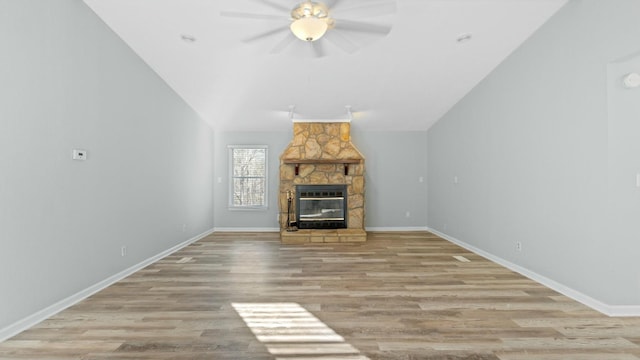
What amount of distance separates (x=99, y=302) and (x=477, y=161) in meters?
5.08

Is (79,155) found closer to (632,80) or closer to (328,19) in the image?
(328,19)

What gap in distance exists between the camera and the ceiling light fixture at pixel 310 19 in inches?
99.3

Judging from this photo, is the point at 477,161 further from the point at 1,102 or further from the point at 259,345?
the point at 1,102

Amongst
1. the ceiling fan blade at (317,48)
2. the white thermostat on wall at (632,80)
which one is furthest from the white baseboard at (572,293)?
the ceiling fan blade at (317,48)

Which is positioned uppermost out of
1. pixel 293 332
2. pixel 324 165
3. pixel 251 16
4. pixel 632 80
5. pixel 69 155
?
pixel 251 16

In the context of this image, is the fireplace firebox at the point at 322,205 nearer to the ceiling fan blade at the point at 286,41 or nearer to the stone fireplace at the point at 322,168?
the stone fireplace at the point at 322,168

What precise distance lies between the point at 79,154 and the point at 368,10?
9.60 ft

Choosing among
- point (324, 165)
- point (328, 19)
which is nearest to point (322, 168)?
point (324, 165)

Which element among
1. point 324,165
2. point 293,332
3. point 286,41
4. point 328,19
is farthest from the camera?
point 324,165

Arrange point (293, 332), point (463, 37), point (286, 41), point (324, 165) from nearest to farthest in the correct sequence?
1. point (293, 332)
2. point (286, 41)
3. point (463, 37)
4. point (324, 165)

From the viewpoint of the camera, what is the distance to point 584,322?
2.43 metres

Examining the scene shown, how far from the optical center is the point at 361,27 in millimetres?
2949

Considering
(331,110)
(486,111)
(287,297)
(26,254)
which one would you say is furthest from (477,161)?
(26,254)

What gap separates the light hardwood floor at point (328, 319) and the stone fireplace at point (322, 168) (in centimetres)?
267
